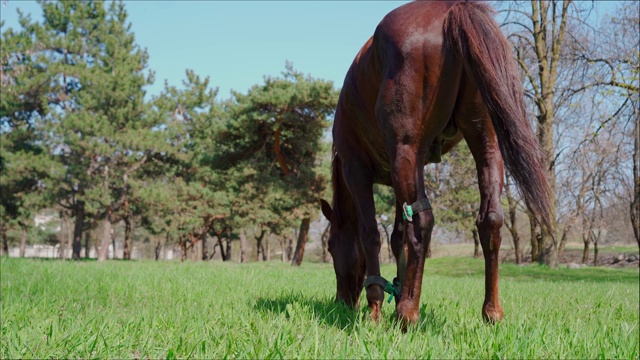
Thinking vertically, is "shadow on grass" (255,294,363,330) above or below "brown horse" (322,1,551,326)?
below

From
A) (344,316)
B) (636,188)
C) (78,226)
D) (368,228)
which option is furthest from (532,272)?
(78,226)

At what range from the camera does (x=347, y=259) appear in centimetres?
383

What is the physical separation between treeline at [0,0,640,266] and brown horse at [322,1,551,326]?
1228cm

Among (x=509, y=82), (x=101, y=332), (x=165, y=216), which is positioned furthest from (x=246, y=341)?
(x=165, y=216)

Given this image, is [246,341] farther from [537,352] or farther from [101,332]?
[537,352]

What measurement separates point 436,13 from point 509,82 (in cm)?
63

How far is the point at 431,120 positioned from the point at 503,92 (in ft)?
1.39

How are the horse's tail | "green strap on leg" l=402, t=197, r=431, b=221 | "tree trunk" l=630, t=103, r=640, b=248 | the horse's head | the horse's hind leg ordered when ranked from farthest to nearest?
"tree trunk" l=630, t=103, r=640, b=248, the horse's head, the horse's hind leg, "green strap on leg" l=402, t=197, r=431, b=221, the horse's tail

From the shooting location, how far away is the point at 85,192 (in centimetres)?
2619

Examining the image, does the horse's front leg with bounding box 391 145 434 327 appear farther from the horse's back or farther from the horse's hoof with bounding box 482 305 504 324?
the horse's hoof with bounding box 482 305 504 324

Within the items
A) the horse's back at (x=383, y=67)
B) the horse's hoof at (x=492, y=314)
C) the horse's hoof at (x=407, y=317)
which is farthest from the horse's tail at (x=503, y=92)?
the horse's hoof at (x=407, y=317)

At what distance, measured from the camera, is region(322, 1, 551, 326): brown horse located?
2.76m

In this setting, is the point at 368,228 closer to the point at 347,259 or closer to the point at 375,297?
the point at 375,297

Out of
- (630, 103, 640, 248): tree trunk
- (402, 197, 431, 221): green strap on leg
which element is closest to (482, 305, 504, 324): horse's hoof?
(402, 197, 431, 221): green strap on leg
